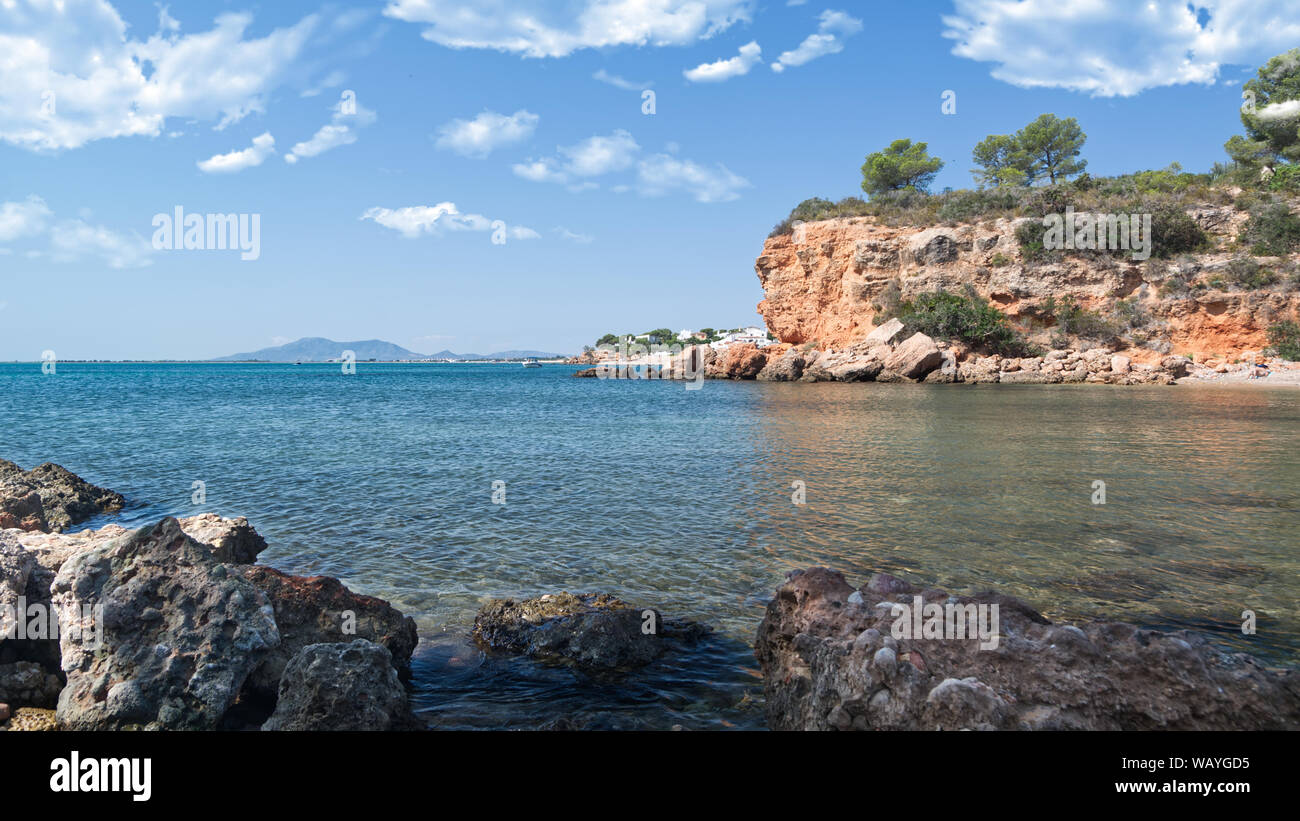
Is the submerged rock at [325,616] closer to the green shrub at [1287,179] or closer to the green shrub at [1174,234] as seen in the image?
the green shrub at [1174,234]

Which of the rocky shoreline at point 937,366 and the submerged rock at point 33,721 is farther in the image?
the rocky shoreline at point 937,366

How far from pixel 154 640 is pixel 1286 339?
54611 mm

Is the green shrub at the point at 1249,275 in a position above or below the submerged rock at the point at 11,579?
above

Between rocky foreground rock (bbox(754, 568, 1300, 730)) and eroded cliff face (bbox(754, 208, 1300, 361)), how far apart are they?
4958 centimetres

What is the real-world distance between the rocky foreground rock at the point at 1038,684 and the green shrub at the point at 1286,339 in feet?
159

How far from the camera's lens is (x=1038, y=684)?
4148 mm

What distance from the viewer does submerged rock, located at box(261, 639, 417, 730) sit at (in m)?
4.54

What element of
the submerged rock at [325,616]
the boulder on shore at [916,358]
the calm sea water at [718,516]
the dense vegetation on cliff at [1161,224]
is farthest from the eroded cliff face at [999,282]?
the submerged rock at [325,616]

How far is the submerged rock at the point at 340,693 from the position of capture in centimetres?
454

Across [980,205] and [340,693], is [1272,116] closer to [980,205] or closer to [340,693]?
[980,205]

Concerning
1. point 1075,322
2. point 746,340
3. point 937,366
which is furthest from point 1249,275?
point 746,340

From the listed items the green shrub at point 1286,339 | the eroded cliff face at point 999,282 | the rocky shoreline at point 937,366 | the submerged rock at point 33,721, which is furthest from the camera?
the eroded cliff face at point 999,282

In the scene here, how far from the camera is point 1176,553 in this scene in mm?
9234

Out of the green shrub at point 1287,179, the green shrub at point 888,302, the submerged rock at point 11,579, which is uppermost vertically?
the green shrub at point 1287,179
